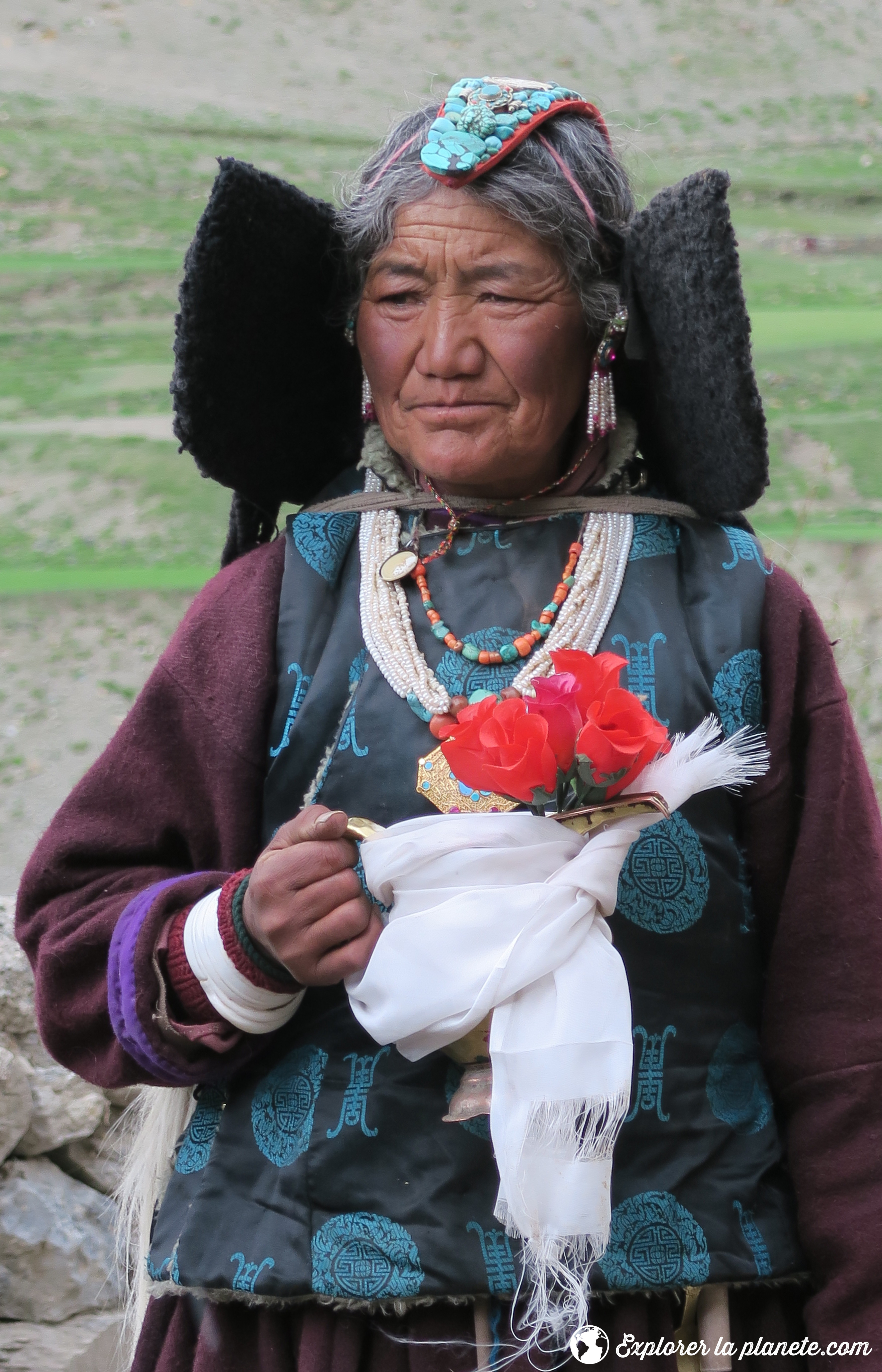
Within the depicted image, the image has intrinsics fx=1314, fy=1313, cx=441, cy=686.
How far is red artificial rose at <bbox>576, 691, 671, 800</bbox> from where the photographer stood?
4.07 feet

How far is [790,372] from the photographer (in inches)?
223

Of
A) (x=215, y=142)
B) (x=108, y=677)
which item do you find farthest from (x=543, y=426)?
(x=215, y=142)

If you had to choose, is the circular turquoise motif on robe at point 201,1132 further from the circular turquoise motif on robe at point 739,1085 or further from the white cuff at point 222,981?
the circular turquoise motif on robe at point 739,1085

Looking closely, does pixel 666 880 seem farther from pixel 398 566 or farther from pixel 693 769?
pixel 398 566

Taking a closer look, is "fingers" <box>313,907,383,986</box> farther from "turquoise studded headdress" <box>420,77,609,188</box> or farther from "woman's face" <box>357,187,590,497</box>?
"turquoise studded headdress" <box>420,77,609,188</box>

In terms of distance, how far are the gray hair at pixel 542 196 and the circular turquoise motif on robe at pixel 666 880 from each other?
66cm

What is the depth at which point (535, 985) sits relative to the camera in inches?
50.6

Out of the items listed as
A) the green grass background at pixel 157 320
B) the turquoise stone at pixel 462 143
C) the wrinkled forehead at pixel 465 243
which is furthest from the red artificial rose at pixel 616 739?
the green grass background at pixel 157 320

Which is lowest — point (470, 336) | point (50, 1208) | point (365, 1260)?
point (50, 1208)

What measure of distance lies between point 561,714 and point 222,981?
1.65 feet

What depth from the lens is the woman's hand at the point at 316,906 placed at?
138cm

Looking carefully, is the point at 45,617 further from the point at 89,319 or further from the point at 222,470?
the point at 222,470

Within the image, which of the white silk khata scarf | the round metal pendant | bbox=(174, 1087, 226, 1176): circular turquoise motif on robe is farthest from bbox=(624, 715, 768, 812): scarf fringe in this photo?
bbox=(174, 1087, 226, 1176): circular turquoise motif on robe

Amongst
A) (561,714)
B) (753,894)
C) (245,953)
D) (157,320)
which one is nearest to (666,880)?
(753,894)
